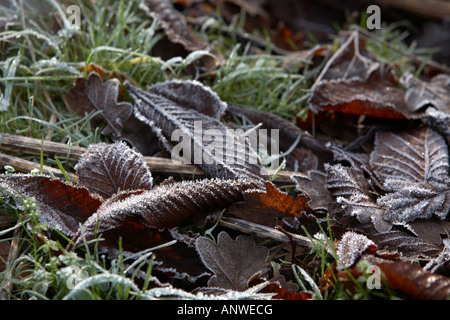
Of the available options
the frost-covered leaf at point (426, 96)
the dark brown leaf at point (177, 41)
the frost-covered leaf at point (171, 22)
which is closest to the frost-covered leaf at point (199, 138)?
the dark brown leaf at point (177, 41)

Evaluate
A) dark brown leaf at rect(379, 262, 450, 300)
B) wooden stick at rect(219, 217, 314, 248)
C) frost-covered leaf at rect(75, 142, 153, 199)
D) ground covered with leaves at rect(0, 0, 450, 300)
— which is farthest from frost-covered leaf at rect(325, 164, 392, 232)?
frost-covered leaf at rect(75, 142, 153, 199)

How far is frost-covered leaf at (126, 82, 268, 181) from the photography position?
1771 mm

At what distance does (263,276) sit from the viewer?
153 cm

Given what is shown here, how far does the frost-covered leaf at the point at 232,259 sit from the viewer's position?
1.47 metres

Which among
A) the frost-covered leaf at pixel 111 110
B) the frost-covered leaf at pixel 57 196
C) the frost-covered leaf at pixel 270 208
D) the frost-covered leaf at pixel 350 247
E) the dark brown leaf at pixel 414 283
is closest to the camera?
the dark brown leaf at pixel 414 283

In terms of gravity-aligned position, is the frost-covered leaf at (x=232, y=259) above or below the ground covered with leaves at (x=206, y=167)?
below

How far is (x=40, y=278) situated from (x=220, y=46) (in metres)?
1.87

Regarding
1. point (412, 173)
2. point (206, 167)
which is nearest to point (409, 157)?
point (412, 173)

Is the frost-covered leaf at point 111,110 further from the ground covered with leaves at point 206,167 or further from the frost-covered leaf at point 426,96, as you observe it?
the frost-covered leaf at point 426,96

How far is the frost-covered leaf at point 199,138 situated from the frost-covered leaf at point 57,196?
0.45 metres

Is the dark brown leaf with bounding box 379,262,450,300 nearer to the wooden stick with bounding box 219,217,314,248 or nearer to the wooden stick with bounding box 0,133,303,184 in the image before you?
the wooden stick with bounding box 219,217,314,248

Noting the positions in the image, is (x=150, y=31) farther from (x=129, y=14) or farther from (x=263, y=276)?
(x=263, y=276)

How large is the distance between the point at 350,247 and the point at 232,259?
0.42m

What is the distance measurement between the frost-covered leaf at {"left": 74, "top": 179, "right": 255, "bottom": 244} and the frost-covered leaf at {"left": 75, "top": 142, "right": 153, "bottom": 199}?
0.10m
